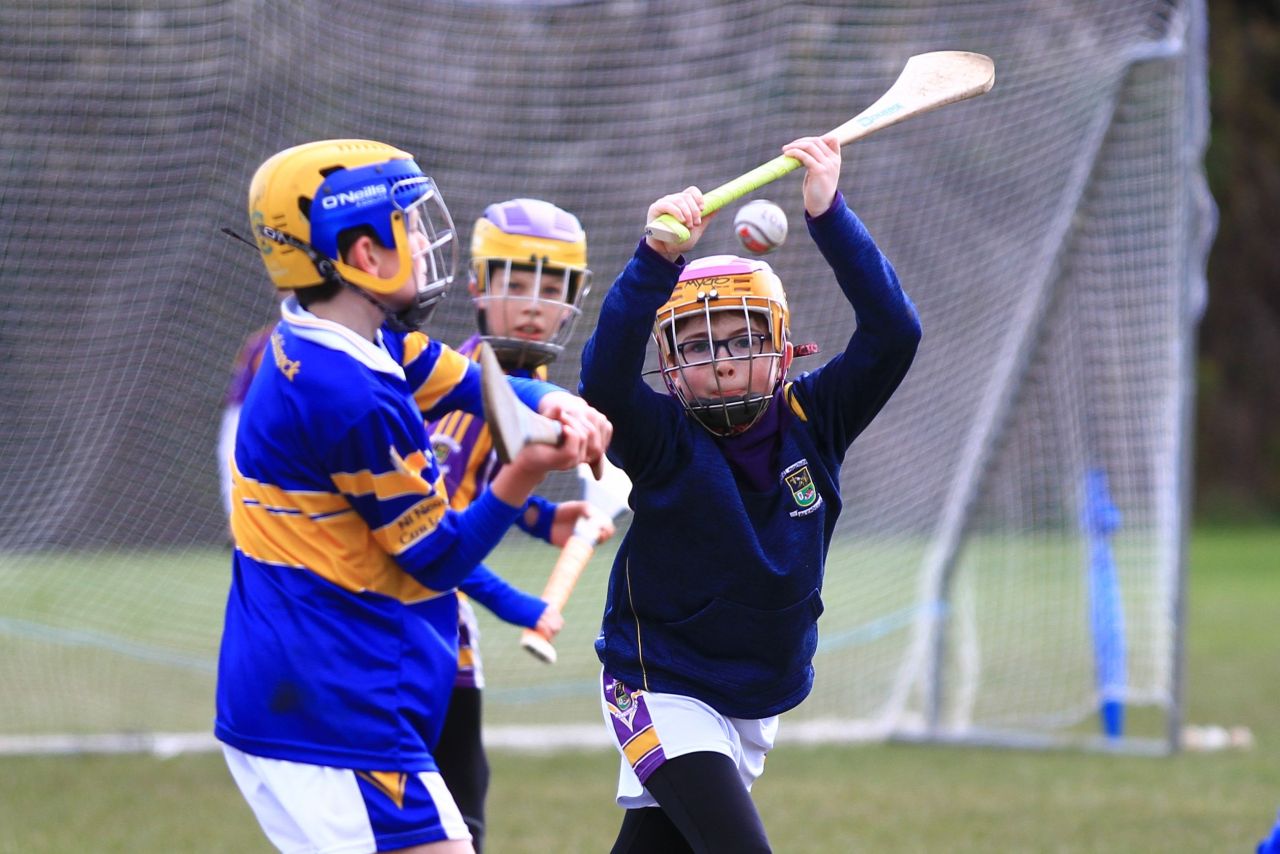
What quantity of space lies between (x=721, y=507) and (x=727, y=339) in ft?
0.98

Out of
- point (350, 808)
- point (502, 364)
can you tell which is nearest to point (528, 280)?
point (502, 364)

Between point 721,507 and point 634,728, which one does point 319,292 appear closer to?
point 721,507

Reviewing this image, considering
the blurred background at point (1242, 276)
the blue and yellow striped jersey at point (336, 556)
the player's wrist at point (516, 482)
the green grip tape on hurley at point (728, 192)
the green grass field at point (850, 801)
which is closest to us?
the player's wrist at point (516, 482)

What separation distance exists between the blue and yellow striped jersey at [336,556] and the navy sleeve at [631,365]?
0.39 metres

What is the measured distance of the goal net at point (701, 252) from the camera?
6492mm

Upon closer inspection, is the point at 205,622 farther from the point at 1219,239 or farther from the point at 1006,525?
the point at 1219,239

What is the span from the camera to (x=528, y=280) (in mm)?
3742

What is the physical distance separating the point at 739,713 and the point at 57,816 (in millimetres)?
3403

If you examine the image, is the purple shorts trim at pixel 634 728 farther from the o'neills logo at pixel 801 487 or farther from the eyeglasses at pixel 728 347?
the eyeglasses at pixel 728 347

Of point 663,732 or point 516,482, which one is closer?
point 516,482

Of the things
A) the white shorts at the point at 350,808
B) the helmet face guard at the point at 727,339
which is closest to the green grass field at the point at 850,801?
the helmet face guard at the point at 727,339

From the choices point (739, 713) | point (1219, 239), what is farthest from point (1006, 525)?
point (1219, 239)

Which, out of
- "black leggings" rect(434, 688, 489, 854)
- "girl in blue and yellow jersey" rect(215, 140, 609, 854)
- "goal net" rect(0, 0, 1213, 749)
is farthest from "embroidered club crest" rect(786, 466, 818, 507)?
"goal net" rect(0, 0, 1213, 749)

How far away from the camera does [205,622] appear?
7781 millimetres
